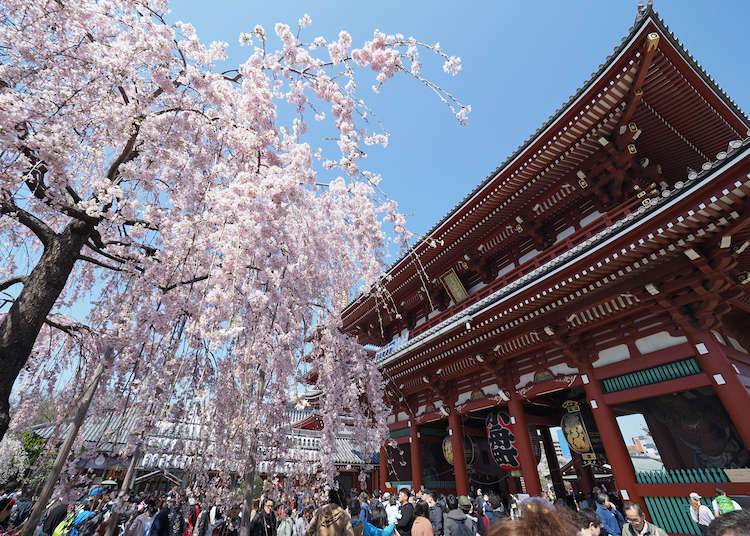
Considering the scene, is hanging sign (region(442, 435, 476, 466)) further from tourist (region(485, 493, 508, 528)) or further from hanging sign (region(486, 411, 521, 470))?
tourist (region(485, 493, 508, 528))

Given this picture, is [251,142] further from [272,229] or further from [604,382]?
[604,382]

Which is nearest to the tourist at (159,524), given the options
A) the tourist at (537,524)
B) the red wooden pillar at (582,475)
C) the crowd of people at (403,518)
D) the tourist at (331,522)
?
the crowd of people at (403,518)

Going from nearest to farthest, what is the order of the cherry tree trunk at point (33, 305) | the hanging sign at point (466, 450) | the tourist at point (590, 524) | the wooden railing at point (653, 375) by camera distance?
the tourist at point (590, 524), the cherry tree trunk at point (33, 305), the wooden railing at point (653, 375), the hanging sign at point (466, 450)

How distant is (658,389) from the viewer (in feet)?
18.6

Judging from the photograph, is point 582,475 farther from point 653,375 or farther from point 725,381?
point 725,381

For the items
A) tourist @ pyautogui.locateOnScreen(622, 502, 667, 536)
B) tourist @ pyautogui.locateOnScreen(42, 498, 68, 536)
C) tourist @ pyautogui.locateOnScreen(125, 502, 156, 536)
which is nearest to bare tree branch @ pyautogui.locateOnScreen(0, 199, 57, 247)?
tourist @ pyautogui.locateOnScreen(125, 502, 156, 536)

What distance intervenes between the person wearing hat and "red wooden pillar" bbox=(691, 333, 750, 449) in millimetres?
1009

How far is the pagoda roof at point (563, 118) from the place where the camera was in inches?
220

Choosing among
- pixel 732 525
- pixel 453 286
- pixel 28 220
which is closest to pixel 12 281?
pixel 28 220

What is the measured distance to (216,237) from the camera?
12.4 ft

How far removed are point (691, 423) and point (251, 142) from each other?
26.6 ft

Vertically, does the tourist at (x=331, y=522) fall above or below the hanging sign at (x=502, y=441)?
below

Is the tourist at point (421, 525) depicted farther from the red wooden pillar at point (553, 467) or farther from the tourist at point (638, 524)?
the red wooden pillar at point (553, 467)

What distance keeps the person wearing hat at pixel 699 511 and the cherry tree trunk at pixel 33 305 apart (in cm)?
842
